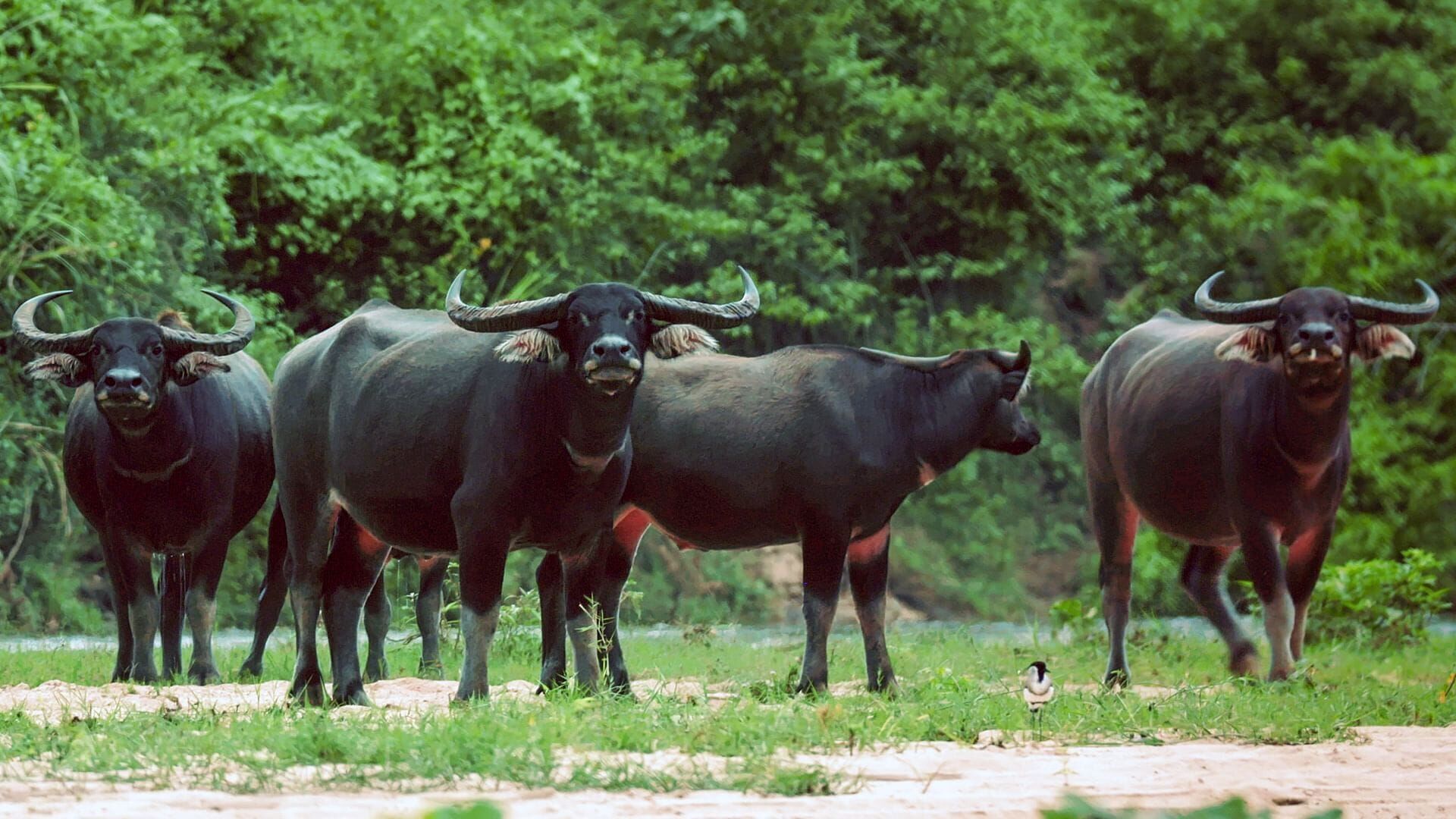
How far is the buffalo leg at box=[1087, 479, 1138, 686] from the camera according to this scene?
1065 centimetres

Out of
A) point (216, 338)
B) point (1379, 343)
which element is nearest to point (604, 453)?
point (216, 338)

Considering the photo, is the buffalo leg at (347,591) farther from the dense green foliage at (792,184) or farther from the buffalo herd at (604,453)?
the dense green foliage at (792,184)

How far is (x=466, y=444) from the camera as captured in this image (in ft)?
26.4

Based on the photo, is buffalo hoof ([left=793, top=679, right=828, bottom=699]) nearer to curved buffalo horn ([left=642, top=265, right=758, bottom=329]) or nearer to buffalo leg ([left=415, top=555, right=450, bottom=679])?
curved buffalo horn ([left=642, top=265, right=758, bottom=329])

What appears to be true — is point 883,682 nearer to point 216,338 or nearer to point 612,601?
point 612,601

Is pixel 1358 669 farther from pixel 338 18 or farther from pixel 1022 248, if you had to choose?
pixel 338 18

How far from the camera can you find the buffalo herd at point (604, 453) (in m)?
7.96

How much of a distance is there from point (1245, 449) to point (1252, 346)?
0.55 meters

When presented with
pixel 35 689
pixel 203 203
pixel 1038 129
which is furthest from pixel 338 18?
pixel 35 689

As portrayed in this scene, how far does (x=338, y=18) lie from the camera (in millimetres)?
18625

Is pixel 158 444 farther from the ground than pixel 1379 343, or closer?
closer

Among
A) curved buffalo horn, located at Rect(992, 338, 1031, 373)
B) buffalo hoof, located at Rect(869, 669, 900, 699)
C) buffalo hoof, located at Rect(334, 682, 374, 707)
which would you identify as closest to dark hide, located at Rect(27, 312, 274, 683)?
buffalo hoof, located at Rect(334, 682, 374, 707)

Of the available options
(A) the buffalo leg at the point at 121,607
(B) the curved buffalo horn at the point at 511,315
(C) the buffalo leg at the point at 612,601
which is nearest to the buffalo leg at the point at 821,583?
(C) the buffalo leg at the point at 612,601

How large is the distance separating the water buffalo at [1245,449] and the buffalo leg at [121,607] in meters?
5.40
